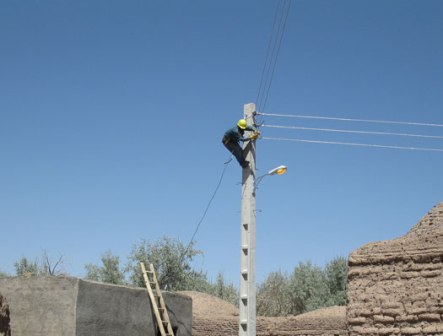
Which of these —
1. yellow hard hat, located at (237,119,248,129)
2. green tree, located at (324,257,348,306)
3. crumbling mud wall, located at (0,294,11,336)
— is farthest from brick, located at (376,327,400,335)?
green tree, located at (324,257,348,306)

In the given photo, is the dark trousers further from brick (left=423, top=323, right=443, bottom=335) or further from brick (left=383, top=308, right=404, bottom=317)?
brick (left=423, top=323, right=443, bottom=335)

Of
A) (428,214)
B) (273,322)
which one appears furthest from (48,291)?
(273,322)

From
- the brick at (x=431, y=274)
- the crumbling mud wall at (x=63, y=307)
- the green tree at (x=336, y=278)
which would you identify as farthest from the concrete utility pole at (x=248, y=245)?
the green tree at (x=336, y=278)

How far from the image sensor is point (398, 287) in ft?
49.6

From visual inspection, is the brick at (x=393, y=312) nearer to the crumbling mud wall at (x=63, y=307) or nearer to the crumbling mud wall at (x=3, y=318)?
the crumbling mud wall at (x=63, y=307)

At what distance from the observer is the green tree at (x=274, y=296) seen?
4719 cm

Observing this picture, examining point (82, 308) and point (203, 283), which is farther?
point (203, 283)

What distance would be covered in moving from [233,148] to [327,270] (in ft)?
119

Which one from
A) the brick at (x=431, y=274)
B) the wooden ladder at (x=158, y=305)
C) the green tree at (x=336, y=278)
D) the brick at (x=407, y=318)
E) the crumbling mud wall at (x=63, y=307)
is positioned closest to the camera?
the crumbling mud wall at (x=63, y=307)

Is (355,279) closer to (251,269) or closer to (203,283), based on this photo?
(251,269)

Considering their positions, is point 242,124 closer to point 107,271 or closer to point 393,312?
point 393,312

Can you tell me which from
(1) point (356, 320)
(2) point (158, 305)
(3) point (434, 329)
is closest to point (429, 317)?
(3) point (434, 329)

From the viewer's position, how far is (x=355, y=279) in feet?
52.2

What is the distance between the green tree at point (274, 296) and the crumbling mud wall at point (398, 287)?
1249 inches
